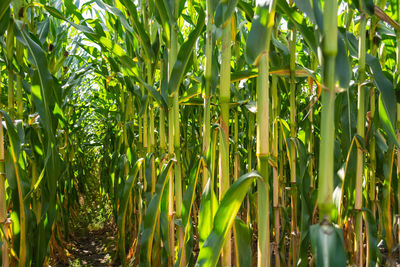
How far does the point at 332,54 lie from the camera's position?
2.04ft

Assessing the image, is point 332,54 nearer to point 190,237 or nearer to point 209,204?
point 209,204

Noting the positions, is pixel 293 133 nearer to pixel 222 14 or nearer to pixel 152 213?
pixel 152 213

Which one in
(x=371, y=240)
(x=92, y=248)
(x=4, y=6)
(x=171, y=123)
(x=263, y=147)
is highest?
(x=4, y=6)

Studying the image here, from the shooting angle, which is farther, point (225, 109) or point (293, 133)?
point (293, 133)

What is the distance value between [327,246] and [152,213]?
94cm

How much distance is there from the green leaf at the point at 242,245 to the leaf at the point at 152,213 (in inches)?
18.5

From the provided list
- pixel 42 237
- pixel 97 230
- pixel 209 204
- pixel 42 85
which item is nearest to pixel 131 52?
pixel 42 85

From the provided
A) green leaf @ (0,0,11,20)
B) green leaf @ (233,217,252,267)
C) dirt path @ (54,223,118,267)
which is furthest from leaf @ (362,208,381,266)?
dirt path @ (54,223,118,267)

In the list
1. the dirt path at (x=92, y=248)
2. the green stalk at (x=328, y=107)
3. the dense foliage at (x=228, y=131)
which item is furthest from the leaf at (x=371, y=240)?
the dirt path at (x=92, y=248)

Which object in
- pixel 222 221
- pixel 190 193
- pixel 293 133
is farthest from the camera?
pixel 293 133

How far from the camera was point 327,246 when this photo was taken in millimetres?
645

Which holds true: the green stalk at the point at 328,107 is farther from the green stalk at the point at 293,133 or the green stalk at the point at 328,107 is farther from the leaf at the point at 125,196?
the leaf at the point at 125,196

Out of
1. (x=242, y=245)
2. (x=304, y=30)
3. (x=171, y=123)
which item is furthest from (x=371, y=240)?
(x=171, y=123)

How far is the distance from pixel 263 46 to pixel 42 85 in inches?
37.8
